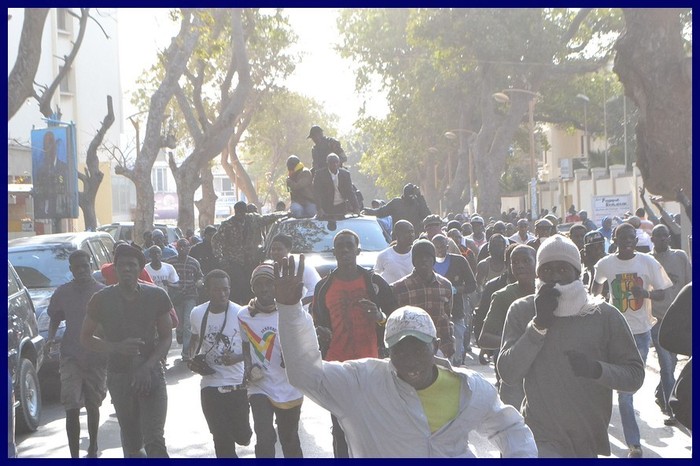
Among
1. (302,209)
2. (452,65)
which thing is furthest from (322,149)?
(452,65)

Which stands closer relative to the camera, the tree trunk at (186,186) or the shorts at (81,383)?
the shorts at (81,383)

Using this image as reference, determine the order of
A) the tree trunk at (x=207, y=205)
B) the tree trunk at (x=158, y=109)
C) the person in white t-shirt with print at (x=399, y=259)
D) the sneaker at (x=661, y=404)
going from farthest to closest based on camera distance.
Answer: the tree trunk at (x=207, y=205) → the tree trunk at (x=158, y=109) → the person in white t-shirt with print at (x=399, y=259) → the sneaker at (x=661, y=404)

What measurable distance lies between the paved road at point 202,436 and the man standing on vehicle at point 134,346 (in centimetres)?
132

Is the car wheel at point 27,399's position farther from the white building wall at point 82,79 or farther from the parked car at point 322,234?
the white building wall at point 82,79

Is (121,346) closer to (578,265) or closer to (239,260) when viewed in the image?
(578,265)

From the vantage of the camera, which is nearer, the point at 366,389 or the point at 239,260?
the point at 366,389

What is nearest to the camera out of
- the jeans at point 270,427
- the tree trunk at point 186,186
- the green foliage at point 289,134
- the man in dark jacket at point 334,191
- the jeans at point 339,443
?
the jeans at point 270,427

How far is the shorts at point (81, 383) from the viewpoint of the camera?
8.62 meters

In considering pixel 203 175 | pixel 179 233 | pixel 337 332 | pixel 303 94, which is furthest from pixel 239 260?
pixel 303 94

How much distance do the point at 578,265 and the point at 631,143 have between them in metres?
62.6

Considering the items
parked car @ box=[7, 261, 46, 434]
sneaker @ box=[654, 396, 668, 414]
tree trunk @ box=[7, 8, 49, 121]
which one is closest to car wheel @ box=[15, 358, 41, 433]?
parked car @ box=[7, 261, 46, 434]

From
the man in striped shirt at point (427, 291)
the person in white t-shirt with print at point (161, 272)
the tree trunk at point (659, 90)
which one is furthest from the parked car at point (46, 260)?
the tree trunk at point (659, 90)

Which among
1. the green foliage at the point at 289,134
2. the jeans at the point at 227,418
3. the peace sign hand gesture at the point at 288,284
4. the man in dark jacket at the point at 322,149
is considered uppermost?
the green foliage at the point at 289,134

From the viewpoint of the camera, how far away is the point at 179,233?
85.3ft
